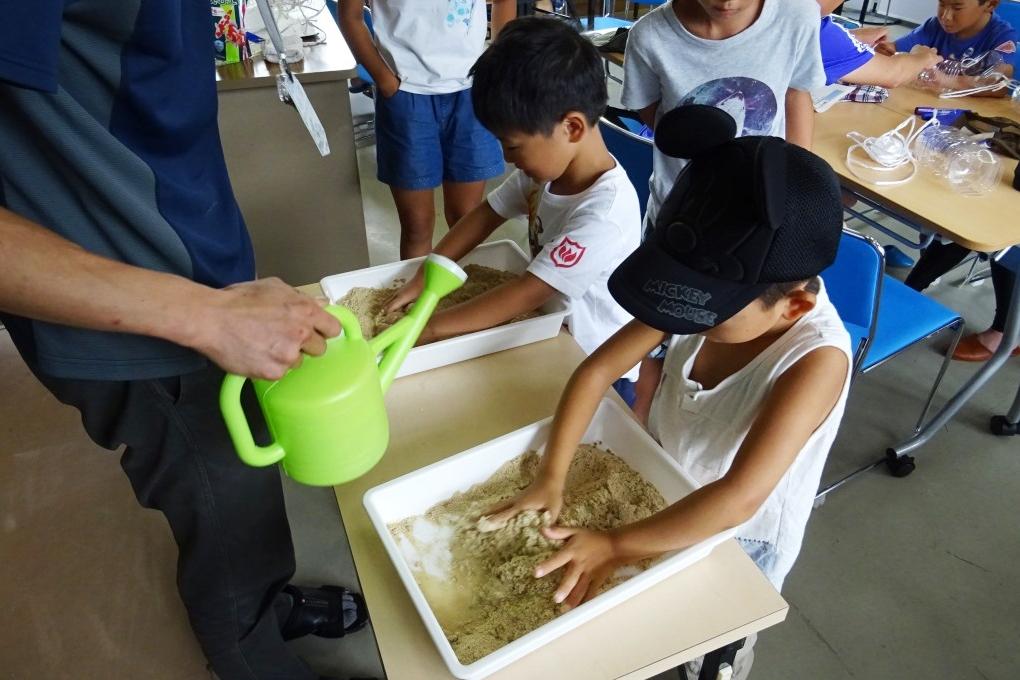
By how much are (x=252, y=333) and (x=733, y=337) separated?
21.7 inches

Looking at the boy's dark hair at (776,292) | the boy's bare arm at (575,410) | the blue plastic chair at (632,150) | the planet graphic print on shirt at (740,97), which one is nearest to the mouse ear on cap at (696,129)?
the boy's dark hair at (776,292)

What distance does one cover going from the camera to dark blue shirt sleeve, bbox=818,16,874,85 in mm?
1749

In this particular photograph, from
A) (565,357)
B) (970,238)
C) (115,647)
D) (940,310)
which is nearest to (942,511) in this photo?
(940,310)

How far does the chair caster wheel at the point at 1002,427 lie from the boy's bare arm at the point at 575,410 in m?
1.55

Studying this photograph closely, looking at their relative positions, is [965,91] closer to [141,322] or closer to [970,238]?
[970,238]

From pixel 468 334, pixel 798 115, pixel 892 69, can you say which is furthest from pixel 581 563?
pixel 892 69

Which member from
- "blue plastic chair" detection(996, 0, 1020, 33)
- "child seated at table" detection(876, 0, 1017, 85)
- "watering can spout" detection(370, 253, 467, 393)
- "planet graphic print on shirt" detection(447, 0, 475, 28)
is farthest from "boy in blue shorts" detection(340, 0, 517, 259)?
"blue plastic chair" detection(996, 0, 1020, 33)

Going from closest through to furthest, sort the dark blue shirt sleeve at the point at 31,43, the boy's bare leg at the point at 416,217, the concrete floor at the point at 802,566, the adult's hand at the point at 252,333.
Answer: the dark blue shirt sleeve at the point at 31,43 → the adult's hand at the point at 252,333 → the concrete floor at the point at 802,566 → the boy's bare leg at the point at 416,217

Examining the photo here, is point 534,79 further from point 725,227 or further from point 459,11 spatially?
point 459,11

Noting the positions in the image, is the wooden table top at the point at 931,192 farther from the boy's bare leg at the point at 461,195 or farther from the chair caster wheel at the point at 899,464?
the boy's bare leg at the point at 461,195

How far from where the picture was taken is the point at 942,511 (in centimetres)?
167

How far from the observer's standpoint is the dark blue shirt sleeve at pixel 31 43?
0.48 m

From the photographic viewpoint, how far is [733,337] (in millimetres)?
797

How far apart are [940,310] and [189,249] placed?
164cm
